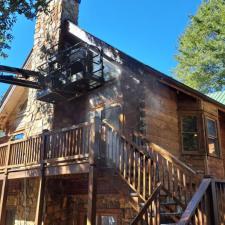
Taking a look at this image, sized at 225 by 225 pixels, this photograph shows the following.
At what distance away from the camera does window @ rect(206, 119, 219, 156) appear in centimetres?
1212

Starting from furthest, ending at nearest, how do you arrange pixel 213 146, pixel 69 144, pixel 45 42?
pixel 45 42 → pixel 213 146 → pixel 69 144

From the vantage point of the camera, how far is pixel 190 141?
11.7 meters

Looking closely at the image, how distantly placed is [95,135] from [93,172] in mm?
968

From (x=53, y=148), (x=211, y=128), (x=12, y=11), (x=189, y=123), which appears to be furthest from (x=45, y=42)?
(x=211, y=128)

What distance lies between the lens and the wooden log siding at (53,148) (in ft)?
28.0

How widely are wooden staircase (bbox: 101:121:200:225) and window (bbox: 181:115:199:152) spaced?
4068 millimetres

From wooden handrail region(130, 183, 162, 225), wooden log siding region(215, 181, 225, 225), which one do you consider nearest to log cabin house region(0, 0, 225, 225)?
wooden handrail region(130, 183, 162, 225)

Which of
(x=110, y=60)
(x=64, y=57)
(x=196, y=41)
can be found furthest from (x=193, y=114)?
(x=196, y=41)

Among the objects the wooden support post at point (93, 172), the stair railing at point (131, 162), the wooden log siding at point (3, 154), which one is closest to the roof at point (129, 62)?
the stair railing at point (131, 162)

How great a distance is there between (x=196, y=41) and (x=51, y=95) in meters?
18.3

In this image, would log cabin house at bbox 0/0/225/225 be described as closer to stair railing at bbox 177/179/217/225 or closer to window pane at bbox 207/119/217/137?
window pane at bbox 207/119/217/137

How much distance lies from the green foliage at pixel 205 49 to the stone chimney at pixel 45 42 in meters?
14.3

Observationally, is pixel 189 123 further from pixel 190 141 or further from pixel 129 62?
pixel 129 62

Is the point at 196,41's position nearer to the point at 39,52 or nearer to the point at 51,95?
the point at 39,52
